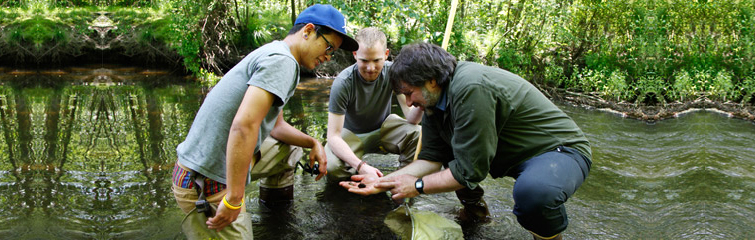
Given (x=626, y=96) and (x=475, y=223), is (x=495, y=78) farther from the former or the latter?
(x=626, y=96)

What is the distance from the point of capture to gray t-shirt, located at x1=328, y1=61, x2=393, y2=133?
4.05m

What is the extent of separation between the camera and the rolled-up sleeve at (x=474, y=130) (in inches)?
100

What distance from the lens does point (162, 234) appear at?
344cm

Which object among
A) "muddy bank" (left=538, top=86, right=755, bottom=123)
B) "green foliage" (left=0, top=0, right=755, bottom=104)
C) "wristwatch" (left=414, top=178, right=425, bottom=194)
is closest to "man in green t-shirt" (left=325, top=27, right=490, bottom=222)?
"wristwatch" (left=414, top=178, right=425, bottom=194)

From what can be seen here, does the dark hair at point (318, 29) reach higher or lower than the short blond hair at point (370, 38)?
higher

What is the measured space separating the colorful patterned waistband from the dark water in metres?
1.02

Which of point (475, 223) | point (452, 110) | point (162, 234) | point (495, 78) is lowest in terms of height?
point (162, 234)

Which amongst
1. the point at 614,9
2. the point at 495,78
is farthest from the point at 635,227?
the point at 614,9

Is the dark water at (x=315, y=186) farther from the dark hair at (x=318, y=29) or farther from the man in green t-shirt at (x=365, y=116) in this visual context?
the dark hair at (x=318, y=29)

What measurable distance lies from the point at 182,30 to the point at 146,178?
760 cm

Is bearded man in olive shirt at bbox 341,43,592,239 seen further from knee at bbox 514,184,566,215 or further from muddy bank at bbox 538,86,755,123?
muddy bank at bbox 538,86,755,123

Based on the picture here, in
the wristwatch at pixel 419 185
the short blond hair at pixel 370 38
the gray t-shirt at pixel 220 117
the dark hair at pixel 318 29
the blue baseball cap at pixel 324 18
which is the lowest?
the wristwatch at pixel 419 185

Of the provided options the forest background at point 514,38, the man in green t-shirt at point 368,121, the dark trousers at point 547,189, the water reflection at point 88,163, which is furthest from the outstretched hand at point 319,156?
the forest background at point 514,38

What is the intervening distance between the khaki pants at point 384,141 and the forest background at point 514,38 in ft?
10.6
